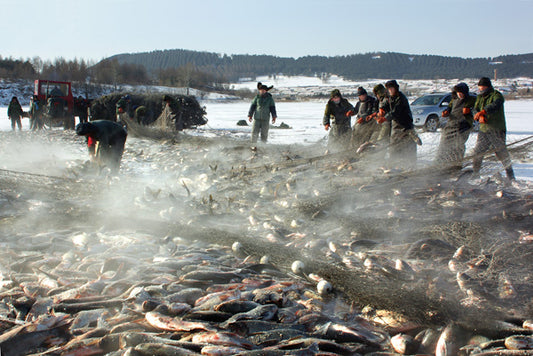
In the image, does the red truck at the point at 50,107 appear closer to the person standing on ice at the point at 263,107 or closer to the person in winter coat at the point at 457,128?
the person standing on ice at the point at 263,107

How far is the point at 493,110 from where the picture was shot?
6273 millimetres

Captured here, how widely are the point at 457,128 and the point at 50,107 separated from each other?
15.0 m

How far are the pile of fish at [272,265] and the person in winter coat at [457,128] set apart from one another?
0.59 m

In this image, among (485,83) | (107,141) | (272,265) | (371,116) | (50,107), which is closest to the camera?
(272,265)

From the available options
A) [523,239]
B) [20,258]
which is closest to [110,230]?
[20,258]

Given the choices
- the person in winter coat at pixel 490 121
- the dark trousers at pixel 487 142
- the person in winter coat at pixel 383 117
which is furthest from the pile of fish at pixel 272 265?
the person in winter coat at pixel 383 117

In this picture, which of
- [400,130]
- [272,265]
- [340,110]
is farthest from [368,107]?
[272,265]

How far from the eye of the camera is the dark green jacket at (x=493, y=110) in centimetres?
627

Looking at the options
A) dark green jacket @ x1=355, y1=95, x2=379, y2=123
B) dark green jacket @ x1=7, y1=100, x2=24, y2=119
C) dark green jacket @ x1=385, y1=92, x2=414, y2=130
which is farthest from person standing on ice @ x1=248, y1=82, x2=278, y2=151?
dark green jacket @ x1=7, y1=100, x2=24, y2=119

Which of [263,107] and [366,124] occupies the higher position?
[263,107]

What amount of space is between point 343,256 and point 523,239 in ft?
6.13

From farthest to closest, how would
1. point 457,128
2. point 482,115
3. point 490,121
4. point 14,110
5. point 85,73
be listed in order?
1. point 85,73
2. point 14,110
3. point 457,128
4. point 490,121
5. point 482,115

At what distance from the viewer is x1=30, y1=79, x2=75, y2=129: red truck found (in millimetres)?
15961

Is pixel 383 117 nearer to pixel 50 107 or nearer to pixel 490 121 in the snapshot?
pixel 490 121
